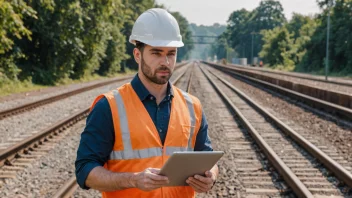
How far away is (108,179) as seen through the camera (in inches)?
82.5

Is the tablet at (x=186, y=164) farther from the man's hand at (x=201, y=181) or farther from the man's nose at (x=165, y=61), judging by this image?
the man's nose at (x=165, y=61)

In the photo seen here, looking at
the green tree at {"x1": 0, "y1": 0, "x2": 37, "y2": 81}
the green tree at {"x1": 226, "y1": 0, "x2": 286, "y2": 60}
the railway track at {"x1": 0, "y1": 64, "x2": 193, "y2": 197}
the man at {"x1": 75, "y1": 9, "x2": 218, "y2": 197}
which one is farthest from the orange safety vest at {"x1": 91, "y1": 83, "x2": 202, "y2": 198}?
the green tree at {"x1": 226, "y1": 0, "x2": 286, "y2": 60}

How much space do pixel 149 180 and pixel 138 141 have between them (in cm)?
28

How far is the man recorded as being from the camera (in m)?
2.13

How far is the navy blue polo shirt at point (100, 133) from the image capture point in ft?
7.01

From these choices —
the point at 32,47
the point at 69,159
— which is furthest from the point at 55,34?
the point at 69,159

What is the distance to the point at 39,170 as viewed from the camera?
6641 mm

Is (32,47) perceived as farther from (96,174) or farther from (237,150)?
(96,174)

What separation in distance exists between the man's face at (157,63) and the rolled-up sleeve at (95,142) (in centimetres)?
31

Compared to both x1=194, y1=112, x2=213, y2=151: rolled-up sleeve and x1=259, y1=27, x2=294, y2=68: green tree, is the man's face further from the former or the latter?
x1=259, y1=27, x2=294, y2=68: green tree

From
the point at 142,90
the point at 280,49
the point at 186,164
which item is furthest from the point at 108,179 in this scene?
the point at 280,49

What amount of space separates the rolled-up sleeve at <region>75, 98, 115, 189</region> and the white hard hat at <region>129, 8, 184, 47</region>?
17.7 inches

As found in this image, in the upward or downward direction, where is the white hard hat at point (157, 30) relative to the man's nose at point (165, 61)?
upward

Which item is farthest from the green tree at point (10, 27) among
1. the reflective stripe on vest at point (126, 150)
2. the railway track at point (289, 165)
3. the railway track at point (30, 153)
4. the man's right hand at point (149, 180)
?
the man's right hand at point (149, 180)
